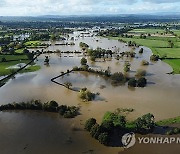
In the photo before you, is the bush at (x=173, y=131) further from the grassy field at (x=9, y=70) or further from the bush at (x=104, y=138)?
the grassy field at (x=9, y=70)

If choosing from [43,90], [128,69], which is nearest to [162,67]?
[128,69]

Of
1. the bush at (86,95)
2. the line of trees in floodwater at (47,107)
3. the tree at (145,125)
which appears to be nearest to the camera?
the tree at (145,125)

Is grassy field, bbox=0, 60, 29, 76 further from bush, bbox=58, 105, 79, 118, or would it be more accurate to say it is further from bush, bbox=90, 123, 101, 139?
bush, bbox=90, 123, 101, 139

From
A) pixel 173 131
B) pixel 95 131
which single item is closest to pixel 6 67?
pixel 95 131

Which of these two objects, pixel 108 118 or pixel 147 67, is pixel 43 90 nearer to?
pixel 108 118

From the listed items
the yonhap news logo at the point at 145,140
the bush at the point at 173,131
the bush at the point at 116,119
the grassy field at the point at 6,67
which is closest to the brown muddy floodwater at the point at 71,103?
the yonhap news logo at the point at 145,140

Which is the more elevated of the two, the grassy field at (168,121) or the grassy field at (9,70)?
the grassy field at (9,70)

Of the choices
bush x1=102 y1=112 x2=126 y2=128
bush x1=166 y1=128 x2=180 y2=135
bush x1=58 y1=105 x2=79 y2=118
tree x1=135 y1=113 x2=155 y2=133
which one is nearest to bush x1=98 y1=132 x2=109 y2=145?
bush x1=102 y1=112 x2=126 y2=128

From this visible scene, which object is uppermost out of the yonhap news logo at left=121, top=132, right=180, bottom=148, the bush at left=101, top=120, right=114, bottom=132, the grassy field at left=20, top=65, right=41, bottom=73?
the grassy field at left=20, top=65, right=41, bottom=73
